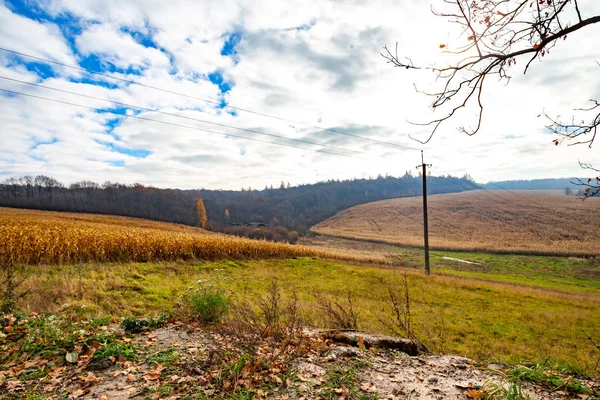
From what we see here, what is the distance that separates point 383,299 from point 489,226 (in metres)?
61.9

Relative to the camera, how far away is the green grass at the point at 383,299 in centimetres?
887

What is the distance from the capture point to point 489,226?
60281mm

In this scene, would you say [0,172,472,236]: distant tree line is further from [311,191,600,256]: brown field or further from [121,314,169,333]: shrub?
[121,314,169,333]: shrub

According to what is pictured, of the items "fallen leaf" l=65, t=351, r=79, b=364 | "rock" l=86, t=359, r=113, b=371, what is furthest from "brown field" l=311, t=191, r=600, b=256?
"fallen leaf" l=65, t=351, r=79, b=364

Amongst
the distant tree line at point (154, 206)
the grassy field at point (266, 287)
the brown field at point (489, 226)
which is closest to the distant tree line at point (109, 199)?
the distant tree line at point (154, 206)

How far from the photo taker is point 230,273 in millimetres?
18016

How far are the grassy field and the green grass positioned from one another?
46 millimetres

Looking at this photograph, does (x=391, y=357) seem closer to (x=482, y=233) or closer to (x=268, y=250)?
(x=268, y=250)

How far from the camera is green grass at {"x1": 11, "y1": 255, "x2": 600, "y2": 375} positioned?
8.87m

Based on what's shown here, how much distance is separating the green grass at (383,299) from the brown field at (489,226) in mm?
23243

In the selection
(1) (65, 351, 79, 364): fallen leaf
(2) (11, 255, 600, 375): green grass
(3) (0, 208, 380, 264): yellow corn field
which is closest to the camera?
(1) (65, 351, 79, 364): fallen leaf

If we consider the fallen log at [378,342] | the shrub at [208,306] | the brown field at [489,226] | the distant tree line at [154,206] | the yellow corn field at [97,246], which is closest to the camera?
the fallen log at [378,342]

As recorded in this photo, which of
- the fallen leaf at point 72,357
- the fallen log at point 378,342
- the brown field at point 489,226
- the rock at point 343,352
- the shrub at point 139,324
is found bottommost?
the brown field at point 489,226

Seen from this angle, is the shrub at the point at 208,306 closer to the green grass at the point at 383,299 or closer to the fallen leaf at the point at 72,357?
the green grass at the point at 383,299
